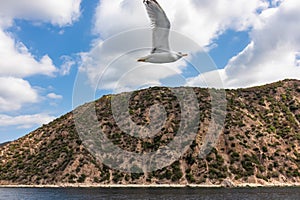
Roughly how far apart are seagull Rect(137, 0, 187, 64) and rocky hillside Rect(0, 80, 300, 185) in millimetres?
92269

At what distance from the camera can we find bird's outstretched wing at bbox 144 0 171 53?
1380 centimetres

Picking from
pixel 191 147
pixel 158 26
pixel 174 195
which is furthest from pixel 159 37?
pixel 191 147

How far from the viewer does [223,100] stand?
144500mm

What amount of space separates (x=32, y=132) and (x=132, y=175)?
198 feet

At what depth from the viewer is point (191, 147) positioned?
385 ft

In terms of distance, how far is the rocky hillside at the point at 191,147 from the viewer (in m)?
109

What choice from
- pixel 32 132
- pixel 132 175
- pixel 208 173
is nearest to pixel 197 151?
pixel 208 173

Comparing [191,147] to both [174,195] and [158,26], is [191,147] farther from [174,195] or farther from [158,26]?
[158,26]

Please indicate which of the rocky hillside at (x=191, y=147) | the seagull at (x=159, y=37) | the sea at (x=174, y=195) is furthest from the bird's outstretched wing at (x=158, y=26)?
the rocky hillside at (x=191, y=147)

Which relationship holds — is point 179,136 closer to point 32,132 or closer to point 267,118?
point 267,118

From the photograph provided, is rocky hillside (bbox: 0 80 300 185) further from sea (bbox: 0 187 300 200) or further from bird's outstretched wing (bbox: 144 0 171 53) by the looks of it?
bird's outstretched wing (bbox: 144 0 171 53)

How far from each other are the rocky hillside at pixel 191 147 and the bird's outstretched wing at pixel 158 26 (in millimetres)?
92299

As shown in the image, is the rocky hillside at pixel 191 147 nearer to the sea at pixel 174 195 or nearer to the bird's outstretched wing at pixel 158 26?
the sea at pixel 174 195

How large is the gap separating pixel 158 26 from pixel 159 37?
3.76ft
